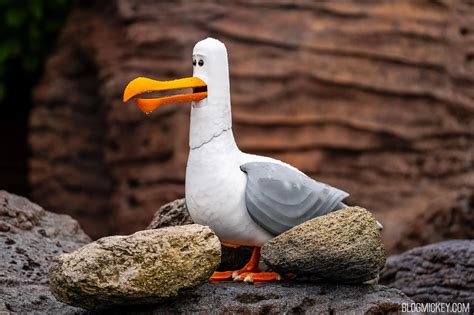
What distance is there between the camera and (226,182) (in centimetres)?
307

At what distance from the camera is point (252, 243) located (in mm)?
3111

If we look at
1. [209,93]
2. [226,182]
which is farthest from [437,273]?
[209,93]

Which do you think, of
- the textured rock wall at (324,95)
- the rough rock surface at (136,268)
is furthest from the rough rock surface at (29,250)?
the textured rock wall at (324,95)

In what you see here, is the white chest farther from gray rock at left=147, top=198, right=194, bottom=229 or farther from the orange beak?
gray rock at left=147, top=198, right=194, bottom=229

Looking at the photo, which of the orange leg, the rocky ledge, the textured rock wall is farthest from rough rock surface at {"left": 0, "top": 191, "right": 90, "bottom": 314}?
the textured rock wall

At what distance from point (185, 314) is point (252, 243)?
338 mm

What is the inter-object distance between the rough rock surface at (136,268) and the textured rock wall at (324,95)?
318 centimetres

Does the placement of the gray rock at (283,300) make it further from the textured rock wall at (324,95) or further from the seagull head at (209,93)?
the textured rock wall at (324,95)

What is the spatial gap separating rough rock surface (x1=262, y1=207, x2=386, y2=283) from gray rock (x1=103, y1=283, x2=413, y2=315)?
0.06 metres

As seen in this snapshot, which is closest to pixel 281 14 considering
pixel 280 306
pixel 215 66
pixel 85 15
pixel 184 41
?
pixel 184 41

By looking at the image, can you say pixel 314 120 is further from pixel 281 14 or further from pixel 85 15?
pixel 85 15

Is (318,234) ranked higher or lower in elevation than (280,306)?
higher

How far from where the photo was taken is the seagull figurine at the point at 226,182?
10.0ft

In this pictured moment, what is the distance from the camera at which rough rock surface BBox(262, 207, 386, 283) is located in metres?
2.90
